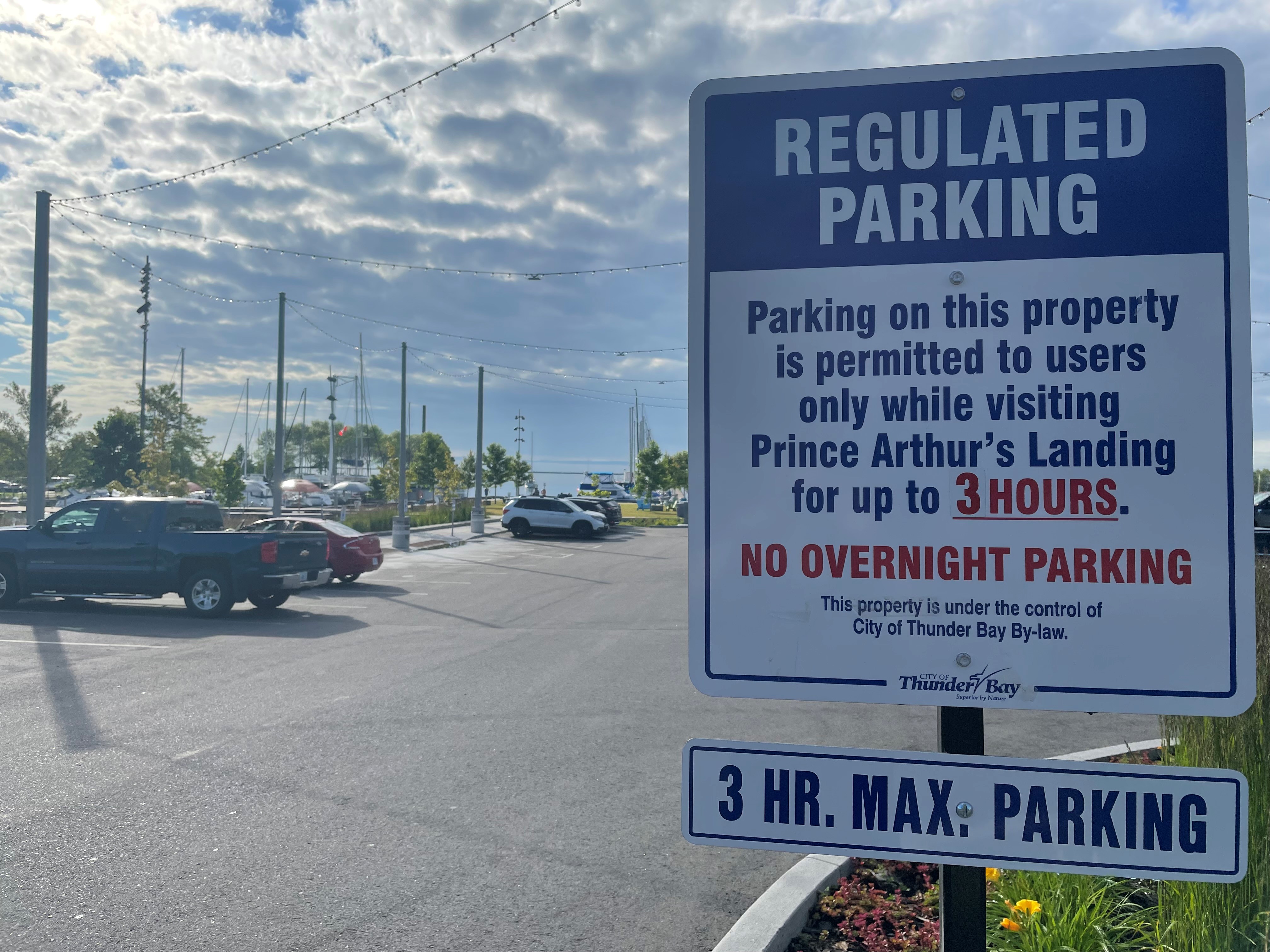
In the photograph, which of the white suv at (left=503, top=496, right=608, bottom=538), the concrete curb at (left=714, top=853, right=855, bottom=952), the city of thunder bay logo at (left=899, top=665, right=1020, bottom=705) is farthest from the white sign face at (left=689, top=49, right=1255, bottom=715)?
the white suv at (left=503, top=496, right=608, bottom=538)

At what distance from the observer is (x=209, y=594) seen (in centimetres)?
1352

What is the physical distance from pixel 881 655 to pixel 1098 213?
0.98 meters

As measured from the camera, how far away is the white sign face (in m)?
1.68

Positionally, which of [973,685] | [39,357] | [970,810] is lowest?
[970,810]

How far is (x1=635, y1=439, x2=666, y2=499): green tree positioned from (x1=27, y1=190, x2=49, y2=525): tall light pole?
47989 millimetres

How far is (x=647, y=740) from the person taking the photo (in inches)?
265

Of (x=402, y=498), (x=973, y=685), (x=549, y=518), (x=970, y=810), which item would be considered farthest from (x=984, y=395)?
(x=549, y=518)

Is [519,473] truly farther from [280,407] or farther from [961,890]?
[961,890]

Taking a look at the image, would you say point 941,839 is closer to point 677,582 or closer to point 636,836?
point 636,836

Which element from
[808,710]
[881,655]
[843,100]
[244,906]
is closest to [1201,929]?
[881,655]

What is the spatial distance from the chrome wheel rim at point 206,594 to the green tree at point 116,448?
1962 inches

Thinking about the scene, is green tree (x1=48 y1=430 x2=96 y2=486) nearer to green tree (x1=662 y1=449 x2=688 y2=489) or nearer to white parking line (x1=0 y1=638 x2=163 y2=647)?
green tree (x1=662 y1=449 x2=688 y2=489)

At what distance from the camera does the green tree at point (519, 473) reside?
77.8m

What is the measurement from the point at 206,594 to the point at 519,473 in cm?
6500
